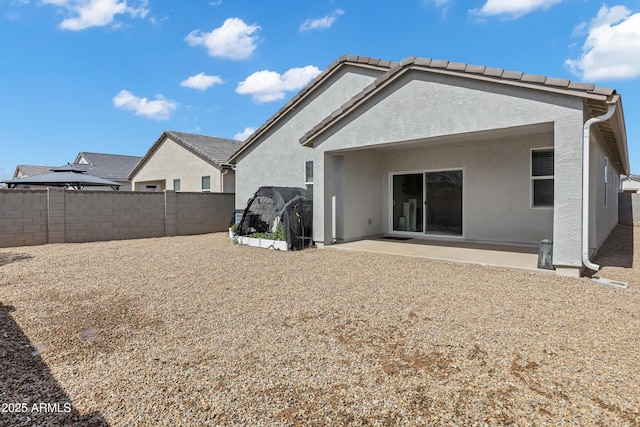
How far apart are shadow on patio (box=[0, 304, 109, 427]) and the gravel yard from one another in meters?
0.02

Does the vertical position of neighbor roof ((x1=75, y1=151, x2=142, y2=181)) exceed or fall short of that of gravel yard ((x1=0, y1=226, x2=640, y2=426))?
it exceeds it

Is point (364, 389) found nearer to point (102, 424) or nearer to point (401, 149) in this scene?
point (102, 424)

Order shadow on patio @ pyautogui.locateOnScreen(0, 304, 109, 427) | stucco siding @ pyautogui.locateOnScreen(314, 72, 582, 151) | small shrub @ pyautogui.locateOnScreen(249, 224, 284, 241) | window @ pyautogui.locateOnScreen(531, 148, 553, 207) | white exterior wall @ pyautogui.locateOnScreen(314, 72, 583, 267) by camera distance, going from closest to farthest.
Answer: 1. shadow on patio @ pyautogui.locateOnScreen(0, 304, 109, 427)
2. white exterior wall @ pyautogui.locateOnScreen(314, 72, 583, 267)
3. stucco siding @ pyautogui.locateOnScreen(314, 72, 582, 151)
4. window @ pyautogui.locateOnScreen(531, 148, 553, 207)
5. small shrub @ pyautogui.locateOnScreen(249, 224, 284, 241)

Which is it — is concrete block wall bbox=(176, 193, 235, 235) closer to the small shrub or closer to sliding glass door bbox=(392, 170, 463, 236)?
the small shrub

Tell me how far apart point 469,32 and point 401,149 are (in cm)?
487

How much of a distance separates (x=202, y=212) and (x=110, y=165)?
22.0m

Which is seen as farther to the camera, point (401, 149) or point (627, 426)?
point (401, 149)

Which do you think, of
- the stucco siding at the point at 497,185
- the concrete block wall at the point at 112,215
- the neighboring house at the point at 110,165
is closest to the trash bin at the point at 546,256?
the stucco siding at the point at 497,185

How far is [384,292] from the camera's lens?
19.3 ft

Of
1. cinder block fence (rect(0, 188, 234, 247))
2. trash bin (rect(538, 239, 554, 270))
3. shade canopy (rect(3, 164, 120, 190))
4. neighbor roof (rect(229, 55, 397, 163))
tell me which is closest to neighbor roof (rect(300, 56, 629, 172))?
trash bin (rect(538, 239, 554, 270))

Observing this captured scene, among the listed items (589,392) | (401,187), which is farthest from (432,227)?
(589,392)

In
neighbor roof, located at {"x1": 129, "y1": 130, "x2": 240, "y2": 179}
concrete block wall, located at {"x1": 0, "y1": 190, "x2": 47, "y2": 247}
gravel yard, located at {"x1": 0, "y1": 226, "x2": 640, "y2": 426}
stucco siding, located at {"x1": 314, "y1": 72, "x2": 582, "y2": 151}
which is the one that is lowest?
gravel yard, located at {"x1": 0, "y1": 226, "x2": 640, "y2": 426}

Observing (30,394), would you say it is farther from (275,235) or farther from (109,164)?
(109,164)

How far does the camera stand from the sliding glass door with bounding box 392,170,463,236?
37.3 feet
